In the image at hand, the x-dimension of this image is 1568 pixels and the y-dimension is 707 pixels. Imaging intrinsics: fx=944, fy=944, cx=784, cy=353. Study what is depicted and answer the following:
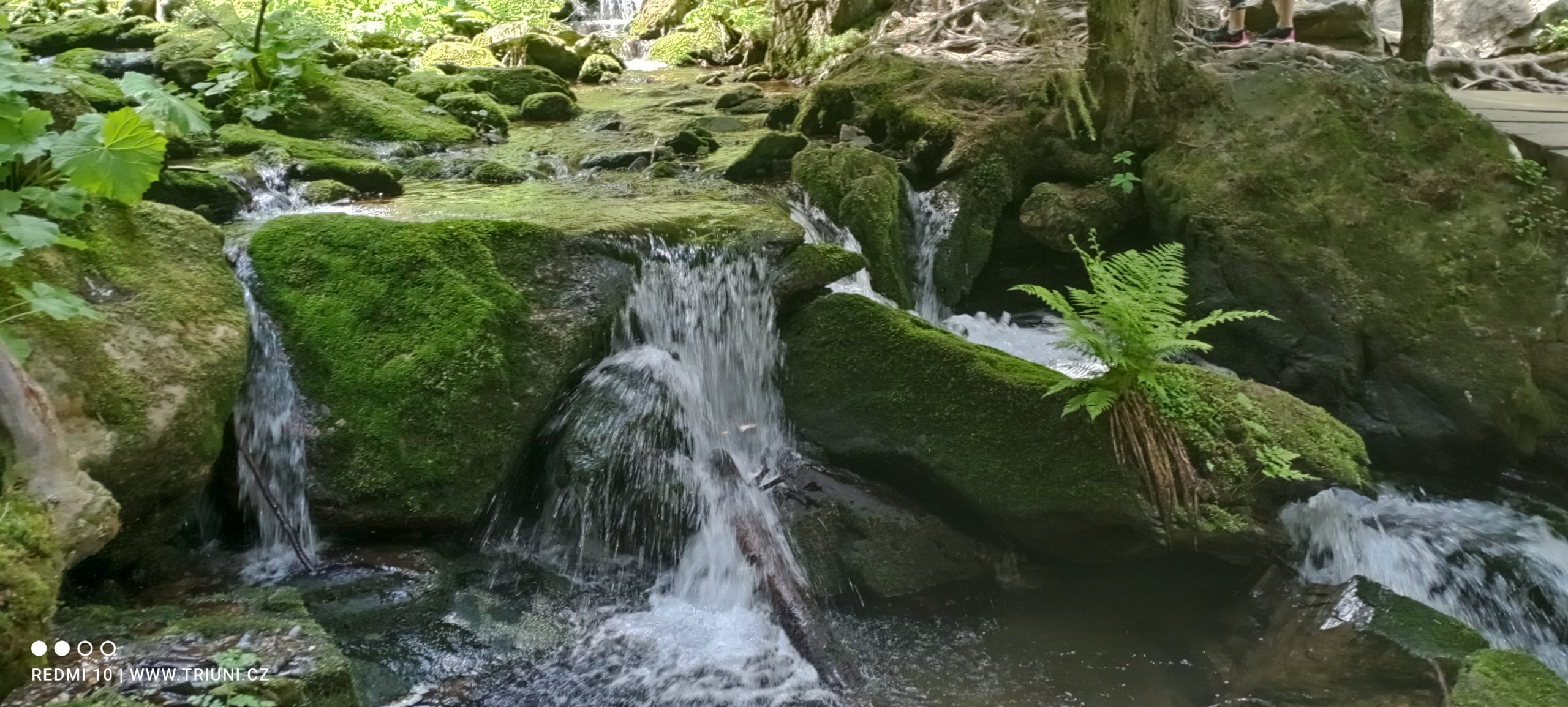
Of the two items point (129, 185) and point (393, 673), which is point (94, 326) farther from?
point (393, 673)

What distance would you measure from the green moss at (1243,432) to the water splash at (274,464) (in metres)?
4.19

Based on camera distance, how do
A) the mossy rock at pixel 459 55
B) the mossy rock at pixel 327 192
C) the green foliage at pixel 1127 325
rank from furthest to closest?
the mossy rock at pixel 459 55, the mossy rock at pixel 327 192, the green foliage at pixel 1127 325

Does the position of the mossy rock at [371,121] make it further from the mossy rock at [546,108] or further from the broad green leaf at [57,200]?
the broad green leaf at [57,200]

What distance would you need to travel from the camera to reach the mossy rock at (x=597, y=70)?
46.2ft

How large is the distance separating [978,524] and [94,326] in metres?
4.30

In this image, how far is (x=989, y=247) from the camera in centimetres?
741

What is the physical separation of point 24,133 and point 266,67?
4.86m

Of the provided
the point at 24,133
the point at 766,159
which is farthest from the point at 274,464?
the point at 766,159

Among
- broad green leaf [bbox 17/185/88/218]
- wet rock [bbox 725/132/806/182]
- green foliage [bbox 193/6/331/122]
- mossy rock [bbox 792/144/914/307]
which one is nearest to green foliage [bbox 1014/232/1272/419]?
mossy rock [bbox 792/144/914/307]

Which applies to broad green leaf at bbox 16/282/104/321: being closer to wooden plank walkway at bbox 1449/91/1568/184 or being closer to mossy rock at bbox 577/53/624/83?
wooden plank walkway at bbox 1449/91/1568/184

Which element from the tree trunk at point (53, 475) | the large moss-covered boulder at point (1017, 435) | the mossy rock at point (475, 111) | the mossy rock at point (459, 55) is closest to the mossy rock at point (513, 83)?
the mossy rock at point (475, 111)

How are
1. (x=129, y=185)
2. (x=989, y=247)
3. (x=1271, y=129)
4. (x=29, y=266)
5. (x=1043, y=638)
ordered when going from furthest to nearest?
(x=989, y=247) < (x=1271, y=129) < (x=1043, y=638) < (x=129, y=185) < (x=29, y=266)

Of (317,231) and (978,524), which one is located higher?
(317,231)

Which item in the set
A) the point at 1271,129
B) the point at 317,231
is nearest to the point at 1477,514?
the point at 1271,129
